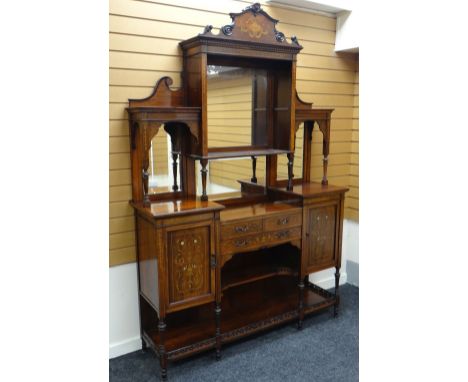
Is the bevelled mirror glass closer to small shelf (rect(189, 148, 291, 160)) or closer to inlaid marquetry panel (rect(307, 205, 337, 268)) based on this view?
small shelf (rect(189, 148, 291, 160))

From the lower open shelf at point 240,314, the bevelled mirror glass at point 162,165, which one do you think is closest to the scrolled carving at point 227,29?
the bevelled mirror glass at point 162,165

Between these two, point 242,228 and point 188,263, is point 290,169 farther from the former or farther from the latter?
point 188,263

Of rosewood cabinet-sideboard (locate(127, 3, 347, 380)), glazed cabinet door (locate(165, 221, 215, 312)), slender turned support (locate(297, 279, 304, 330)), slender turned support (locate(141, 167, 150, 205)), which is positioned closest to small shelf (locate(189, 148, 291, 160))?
rosewood cabinet-sideboard (locate(127, 3, 347, 380))

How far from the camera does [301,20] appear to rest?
3.26 metres

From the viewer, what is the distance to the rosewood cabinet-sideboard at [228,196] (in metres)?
2.51

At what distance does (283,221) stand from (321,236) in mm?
457

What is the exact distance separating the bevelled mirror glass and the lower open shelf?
0.97 metres

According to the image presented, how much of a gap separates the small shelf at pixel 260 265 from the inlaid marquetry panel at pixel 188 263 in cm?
36

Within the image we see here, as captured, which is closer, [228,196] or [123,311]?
[123,311]

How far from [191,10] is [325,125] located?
1404mm

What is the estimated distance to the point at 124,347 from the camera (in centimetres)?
281

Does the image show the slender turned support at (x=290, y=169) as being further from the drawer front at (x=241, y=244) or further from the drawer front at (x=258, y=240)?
A: the drawer front at (x=241, y=244)

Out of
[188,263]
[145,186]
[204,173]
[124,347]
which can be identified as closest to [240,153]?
[204,173]
